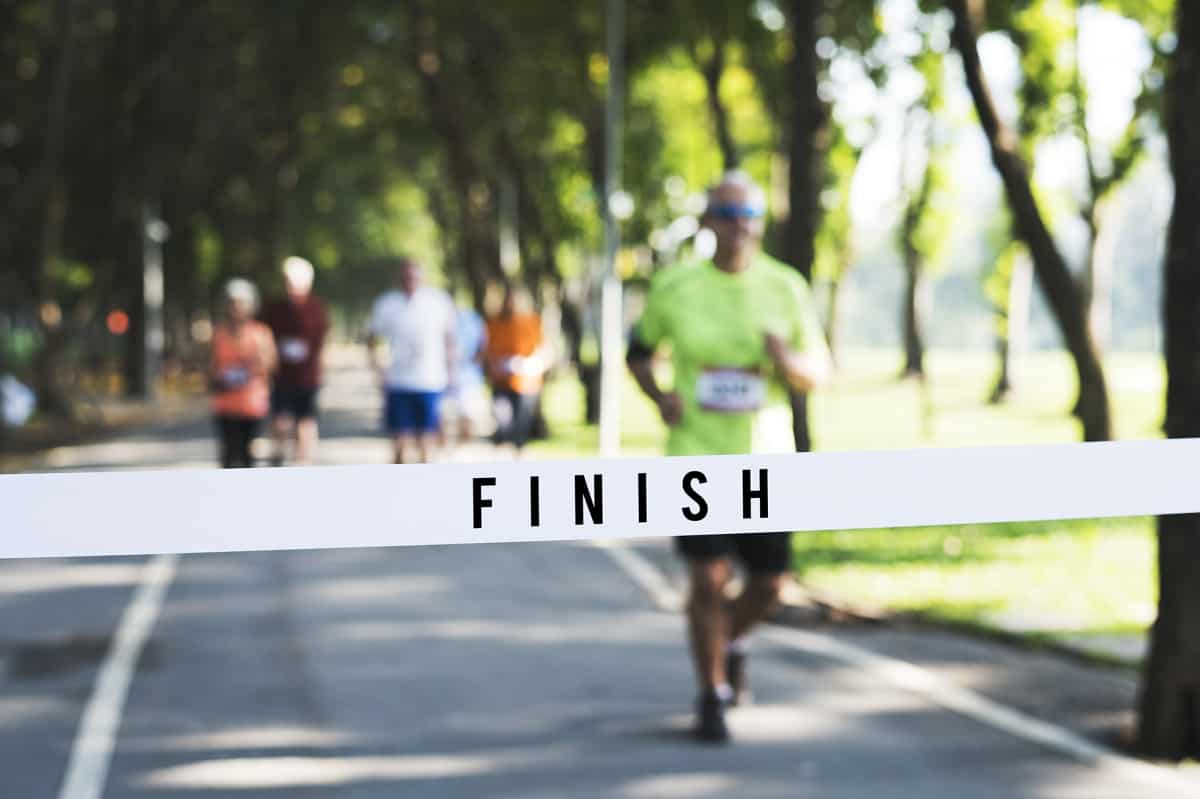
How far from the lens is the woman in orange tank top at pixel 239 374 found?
Answer: 15414mm

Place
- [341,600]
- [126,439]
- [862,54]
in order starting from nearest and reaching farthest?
[341,600], [862,54], [126,439]

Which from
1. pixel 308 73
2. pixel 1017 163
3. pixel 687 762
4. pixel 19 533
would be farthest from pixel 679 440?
pixel 308 73

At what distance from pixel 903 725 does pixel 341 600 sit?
4974 mm

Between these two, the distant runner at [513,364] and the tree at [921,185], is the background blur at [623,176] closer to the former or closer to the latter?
the tree at [921,185]

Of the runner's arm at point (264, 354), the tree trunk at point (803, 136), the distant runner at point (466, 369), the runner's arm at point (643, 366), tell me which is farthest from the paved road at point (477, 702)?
the distant runner at point (466, 369)

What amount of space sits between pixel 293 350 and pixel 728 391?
381 inches

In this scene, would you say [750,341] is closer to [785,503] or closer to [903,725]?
[903,725]

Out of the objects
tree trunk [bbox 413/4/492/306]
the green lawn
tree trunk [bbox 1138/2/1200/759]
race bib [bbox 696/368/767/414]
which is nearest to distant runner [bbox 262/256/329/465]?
the green lawn

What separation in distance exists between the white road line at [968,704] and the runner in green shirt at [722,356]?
1.11 metres

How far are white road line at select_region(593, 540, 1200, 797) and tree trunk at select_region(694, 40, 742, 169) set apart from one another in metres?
13.7

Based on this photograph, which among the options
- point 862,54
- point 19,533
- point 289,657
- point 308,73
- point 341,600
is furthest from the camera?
point 308,73

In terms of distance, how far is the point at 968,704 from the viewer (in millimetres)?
8273

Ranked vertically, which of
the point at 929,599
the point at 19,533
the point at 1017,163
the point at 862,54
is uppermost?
the point at 862,54

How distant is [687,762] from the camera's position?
7.07 meters
